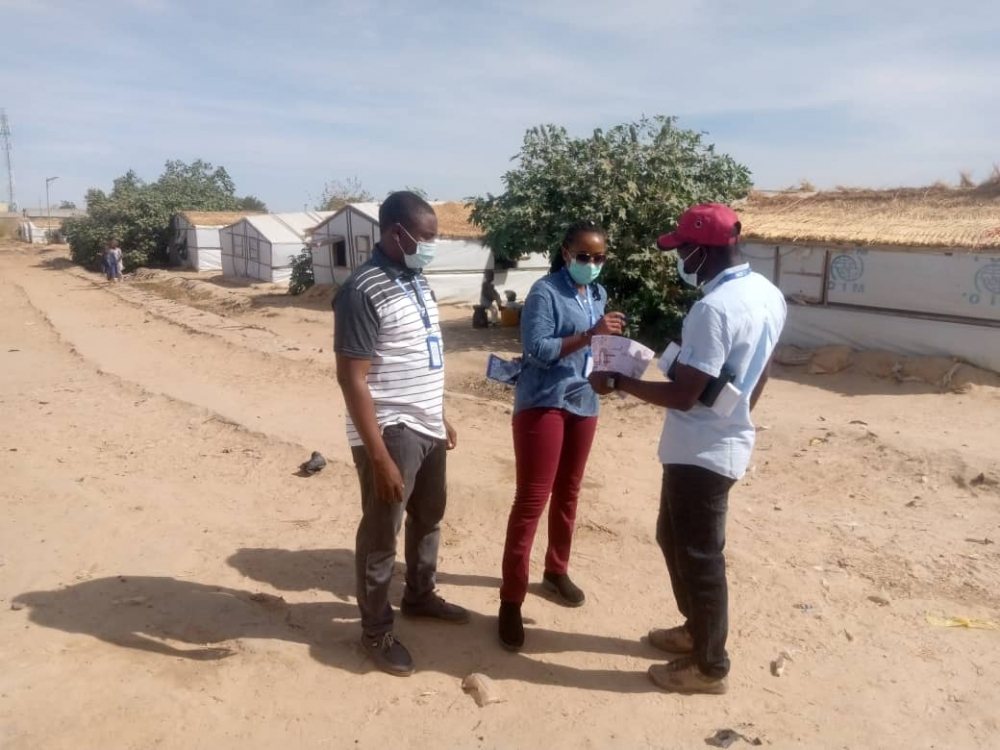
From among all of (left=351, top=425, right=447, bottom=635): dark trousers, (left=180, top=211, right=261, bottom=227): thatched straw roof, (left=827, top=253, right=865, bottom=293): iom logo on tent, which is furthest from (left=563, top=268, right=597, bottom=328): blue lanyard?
(left=180, top=211, right=261, bottom=227): thatched straw roof

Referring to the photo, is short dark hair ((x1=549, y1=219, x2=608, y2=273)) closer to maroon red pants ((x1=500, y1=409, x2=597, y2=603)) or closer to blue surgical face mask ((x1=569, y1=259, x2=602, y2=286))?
blue surgical face mask ((x1=569, y1=259, x2=602, y2=286))

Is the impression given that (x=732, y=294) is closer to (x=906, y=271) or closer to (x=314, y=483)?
(x=314, y=483)

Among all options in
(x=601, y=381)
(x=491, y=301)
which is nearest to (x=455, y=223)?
(x=491, y=301)

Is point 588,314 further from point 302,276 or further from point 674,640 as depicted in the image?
point 302,276

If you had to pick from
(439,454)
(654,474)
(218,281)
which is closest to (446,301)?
(218,281)

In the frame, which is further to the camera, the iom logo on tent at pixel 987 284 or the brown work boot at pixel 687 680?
the iom logo on tent at pixel 987 284

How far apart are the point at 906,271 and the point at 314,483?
8574 mm

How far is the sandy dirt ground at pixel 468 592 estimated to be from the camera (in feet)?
10.1

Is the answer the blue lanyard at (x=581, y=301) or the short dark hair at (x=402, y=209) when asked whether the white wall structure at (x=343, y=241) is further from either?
the short dark hair at (x=402, y=209)

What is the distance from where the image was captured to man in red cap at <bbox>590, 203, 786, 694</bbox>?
109 inches

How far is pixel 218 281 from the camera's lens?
29.1 metres

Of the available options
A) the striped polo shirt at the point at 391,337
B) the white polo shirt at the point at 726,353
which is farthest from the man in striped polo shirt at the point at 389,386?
the white polo shirt at the point at 726,353

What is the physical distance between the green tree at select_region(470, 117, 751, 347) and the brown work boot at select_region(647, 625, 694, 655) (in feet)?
30.3

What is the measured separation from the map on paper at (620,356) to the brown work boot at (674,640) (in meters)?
1.25
